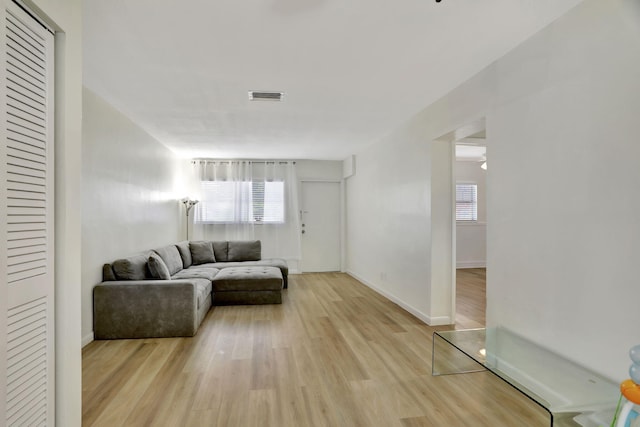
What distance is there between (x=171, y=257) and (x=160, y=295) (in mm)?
1441

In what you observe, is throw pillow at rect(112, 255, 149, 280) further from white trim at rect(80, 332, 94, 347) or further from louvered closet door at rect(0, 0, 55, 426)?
louvered closet door at rect(0, 0, 55, 426)

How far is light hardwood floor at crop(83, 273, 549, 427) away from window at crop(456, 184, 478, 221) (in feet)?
15.4

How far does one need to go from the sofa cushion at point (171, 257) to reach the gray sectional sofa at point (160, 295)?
2 cm

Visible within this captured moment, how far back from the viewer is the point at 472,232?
24.7 feet

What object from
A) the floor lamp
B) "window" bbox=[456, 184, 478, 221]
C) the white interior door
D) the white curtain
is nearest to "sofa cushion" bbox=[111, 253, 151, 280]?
the floor lamp

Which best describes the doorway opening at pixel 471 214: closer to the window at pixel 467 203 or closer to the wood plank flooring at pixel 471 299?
the window at pixel 467 203

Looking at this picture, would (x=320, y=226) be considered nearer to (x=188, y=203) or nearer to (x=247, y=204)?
(x=247, y=204)

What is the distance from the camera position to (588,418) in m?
1.29

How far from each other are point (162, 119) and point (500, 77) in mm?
3611

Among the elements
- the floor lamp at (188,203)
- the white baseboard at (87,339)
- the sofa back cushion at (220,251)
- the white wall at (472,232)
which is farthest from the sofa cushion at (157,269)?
the white wall at (472,232)

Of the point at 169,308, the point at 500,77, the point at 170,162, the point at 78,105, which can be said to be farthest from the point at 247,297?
the point at 500,77

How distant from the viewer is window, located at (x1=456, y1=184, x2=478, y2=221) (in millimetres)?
7617

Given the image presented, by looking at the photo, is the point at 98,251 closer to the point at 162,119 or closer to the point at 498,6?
the point at 162,119

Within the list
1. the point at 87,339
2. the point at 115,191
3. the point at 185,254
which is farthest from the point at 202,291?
the point at 185,254
